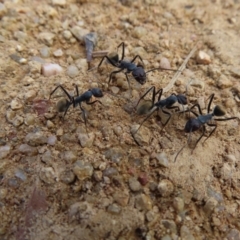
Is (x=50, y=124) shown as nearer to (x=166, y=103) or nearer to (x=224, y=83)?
(x=166, y=103)

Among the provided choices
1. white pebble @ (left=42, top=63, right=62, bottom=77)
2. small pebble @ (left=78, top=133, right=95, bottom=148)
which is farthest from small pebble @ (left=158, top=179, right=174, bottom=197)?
white pebble @ (left=42, top=63, right=62, bottom=77)

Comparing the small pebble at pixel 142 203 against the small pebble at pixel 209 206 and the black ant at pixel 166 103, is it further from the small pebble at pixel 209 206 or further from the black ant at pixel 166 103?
the black ant at pixel 166 103

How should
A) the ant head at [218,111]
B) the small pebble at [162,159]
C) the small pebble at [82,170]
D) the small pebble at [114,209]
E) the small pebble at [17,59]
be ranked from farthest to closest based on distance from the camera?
1. the small pebble at [17,59]
2. the ant head at [218,111]
3. the small pebble at [162,159]
4. the small pebble at [82,170]
5. the small pebble at [114,209]

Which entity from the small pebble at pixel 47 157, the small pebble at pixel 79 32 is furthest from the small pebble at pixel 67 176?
the small pebble at pixel 79 32

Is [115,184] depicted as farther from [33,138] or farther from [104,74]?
[104,74]

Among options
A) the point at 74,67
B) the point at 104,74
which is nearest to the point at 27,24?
the point at 74,67

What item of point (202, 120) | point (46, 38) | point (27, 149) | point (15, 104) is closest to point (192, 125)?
point (202, 120)

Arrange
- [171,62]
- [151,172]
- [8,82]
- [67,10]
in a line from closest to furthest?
1. [151,172]
2. [8,82]
3. [171,62]
4. [67,10]

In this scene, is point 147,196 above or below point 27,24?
below
